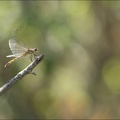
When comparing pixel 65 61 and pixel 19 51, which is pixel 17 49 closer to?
pixel 19 51

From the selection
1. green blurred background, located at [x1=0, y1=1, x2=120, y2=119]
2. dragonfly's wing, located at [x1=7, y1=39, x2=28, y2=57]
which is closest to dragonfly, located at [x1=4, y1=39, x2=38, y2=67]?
dragonfly's wing, located at [x1=7, y1=39, x2=28, y2=57]

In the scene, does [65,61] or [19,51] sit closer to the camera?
[19,51]

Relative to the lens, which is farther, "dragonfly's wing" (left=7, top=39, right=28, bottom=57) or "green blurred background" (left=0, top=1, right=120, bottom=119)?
"green blurred background" (left=0, top=1, right=120, bottom=119)

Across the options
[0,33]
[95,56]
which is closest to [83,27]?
[95,56]

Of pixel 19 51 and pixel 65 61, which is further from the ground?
pixel 65 61

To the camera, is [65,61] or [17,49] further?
[65,61]

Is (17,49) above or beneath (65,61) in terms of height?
beneath

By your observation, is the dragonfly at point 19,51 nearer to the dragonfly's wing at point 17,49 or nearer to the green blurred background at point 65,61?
the dragonfly's wing at point 17,49

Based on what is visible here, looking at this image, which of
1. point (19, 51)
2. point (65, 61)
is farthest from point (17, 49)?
point (65, 61)

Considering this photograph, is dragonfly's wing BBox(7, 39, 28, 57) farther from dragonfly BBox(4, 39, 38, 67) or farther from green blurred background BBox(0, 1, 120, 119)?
green blurred background BBox(0, 1, 120, 119)
